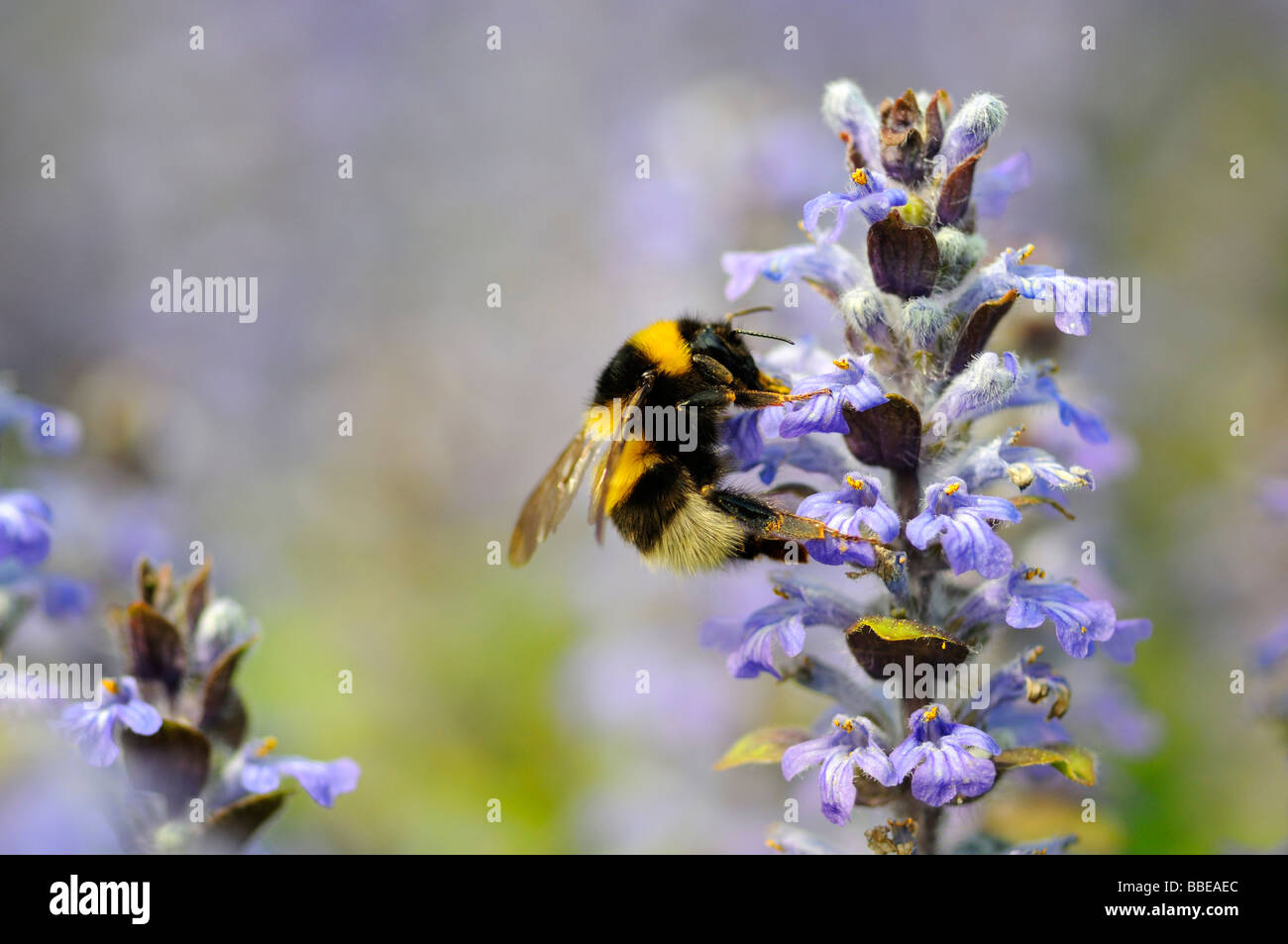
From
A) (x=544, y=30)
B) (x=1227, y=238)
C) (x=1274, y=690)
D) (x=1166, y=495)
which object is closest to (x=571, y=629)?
(x=1166, y=495)

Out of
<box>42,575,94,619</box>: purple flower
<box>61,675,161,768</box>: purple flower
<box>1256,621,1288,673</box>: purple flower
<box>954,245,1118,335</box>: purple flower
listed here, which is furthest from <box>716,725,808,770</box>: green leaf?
<box>42,575,94,619</box>: purple flower

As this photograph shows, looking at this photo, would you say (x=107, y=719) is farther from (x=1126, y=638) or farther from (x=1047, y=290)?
(x=1126, y=638)

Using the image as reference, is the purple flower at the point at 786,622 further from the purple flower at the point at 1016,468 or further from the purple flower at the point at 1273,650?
the purple flower at the point at 1273,650

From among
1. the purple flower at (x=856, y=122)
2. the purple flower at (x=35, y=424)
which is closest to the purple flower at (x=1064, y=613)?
the purple flower at (x=856, y=122)

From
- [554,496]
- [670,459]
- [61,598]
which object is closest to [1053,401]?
[670,459]

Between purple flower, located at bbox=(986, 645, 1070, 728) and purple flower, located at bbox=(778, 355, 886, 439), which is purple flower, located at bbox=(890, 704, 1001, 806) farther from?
purple flower, located at bbox=(778, 355, 886, 439)

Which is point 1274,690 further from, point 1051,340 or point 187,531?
point 187,531
